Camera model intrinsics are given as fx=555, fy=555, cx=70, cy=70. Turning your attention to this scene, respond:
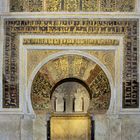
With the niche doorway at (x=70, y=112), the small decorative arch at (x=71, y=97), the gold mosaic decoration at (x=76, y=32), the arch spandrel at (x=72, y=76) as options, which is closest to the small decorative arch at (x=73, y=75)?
the arch spandrel at (x=72, y=76)

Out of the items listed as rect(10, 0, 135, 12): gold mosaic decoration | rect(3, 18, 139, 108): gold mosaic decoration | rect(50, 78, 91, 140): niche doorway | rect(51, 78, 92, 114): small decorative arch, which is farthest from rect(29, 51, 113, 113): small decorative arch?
rect(51, 78, 92, 114): small decorative arch

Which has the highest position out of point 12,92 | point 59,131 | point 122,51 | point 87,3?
point 87,3

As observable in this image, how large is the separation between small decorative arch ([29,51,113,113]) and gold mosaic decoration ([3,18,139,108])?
0.12 m

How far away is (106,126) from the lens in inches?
309

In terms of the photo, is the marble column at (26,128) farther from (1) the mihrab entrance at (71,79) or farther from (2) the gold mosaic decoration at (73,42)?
(2) the gold mosaic decoration at (73,42)

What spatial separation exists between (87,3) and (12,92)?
5.43 feet

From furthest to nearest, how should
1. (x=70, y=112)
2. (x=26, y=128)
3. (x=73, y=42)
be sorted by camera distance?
(x=70, y=112)
(x=73, y=42)
(x=26, y=128)

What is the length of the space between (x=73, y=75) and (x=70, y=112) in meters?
1.72

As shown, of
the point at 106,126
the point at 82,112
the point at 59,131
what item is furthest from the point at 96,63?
the point at 59,131

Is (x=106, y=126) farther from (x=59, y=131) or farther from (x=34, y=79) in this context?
(x=59, y=131)

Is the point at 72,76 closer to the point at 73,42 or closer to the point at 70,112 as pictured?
the point at 73,42

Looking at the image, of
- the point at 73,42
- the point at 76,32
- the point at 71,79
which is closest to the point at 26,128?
the point at 71,79

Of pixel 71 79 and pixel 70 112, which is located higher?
pixel 71 79

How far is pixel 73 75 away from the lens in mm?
7855
